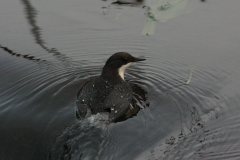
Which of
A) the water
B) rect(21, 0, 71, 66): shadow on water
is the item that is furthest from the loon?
rect(21, 0, 71, 66): shadow on water

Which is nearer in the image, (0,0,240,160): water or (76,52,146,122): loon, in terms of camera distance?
(0,0,240,160): water

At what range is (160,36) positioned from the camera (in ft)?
24.2

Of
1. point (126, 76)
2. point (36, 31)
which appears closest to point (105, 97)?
point (126, 76)

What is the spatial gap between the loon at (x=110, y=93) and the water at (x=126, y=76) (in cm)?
18

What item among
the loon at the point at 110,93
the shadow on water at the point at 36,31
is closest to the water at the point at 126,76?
the shadow on water at the point at 36,31

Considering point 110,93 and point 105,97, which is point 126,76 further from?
point 105,97

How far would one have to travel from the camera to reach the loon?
16.0 ft

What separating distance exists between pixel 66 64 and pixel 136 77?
151 centimetres

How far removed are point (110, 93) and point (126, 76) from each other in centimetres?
114

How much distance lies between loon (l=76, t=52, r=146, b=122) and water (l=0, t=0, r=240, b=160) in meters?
0.18

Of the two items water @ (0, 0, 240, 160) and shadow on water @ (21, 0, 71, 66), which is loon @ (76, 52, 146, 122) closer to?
water @ (0, 0, 240, 160)

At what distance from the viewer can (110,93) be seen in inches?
206

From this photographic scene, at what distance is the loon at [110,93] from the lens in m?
4.87

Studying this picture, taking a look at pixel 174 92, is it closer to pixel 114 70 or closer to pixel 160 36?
pixel 114 70
